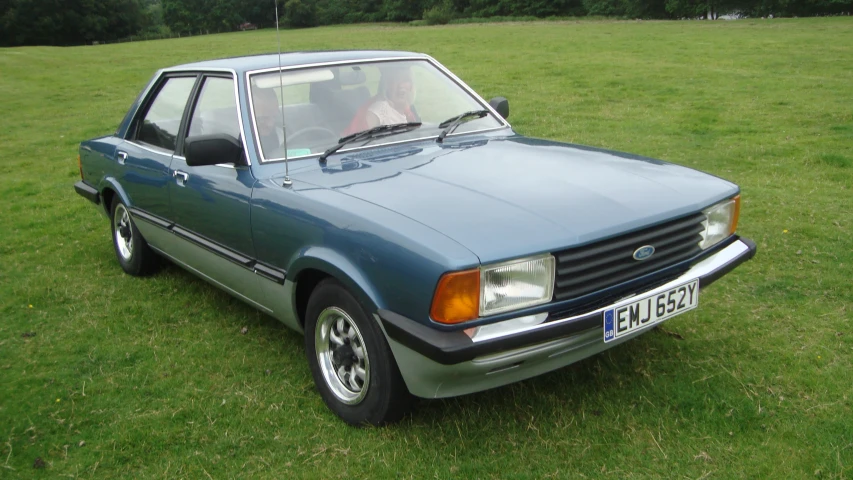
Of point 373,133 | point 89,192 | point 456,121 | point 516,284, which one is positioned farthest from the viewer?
point 89,192

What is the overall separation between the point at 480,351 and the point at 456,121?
6.74 feet

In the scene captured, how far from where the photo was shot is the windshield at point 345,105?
396cm

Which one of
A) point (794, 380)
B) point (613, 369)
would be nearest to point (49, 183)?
point (613, 369)

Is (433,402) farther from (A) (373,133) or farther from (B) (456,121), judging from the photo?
(B) (456,121)

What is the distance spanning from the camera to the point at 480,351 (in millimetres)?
2684

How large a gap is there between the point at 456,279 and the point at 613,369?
1.44 m

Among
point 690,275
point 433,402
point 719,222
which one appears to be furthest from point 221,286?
point 719,222

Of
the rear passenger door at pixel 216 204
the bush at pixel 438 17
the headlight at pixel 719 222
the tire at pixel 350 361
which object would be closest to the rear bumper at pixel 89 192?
the rear passenger door at pixel 216 204

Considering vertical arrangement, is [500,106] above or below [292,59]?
below

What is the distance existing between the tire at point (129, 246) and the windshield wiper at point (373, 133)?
2078 millimetres

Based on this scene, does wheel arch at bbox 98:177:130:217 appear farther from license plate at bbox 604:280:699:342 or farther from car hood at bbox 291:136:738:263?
license plate at bbox 604:280:699:342

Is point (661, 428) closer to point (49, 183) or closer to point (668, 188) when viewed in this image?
point (668, 188)

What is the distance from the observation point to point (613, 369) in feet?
12.2

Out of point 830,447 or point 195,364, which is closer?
point 830,447
